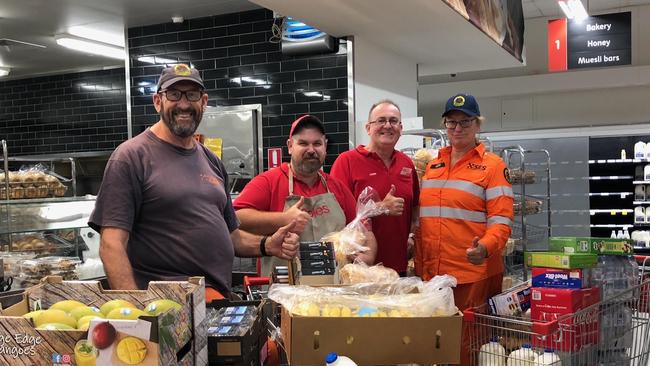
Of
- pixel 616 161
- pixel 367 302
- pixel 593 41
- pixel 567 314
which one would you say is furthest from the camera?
pixel 616 161

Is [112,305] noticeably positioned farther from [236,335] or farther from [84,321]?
[236,335]

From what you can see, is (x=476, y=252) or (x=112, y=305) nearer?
(x=112, y=305)

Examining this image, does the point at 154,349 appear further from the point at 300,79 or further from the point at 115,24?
the point at 115,24

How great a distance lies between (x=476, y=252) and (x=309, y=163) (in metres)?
1.04

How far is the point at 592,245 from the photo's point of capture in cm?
299

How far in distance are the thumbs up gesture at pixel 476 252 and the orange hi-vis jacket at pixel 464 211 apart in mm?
121

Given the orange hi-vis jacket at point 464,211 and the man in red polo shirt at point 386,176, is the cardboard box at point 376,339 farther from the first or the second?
the man in red polo shirt at point 386,176

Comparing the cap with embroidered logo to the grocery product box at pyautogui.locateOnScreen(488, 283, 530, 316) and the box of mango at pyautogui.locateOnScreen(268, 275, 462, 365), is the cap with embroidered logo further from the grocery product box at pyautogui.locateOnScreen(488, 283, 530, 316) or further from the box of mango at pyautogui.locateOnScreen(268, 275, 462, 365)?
the grocery product box at pyautogui.locateOnScreen(488, 283, 530, 316)

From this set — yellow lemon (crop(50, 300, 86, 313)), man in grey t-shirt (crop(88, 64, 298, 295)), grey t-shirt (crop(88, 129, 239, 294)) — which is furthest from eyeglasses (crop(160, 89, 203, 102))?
yellow lemon (crop(50, 300, 86, 313))

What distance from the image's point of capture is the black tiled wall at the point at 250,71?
21.5ft

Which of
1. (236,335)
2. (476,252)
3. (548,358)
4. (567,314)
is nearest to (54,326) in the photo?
(236,335)

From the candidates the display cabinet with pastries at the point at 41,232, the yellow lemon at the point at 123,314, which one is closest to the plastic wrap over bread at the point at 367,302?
the yellow lemon at the point at 123,314

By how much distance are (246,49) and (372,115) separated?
3.69 metres

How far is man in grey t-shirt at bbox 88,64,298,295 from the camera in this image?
2.38 m
